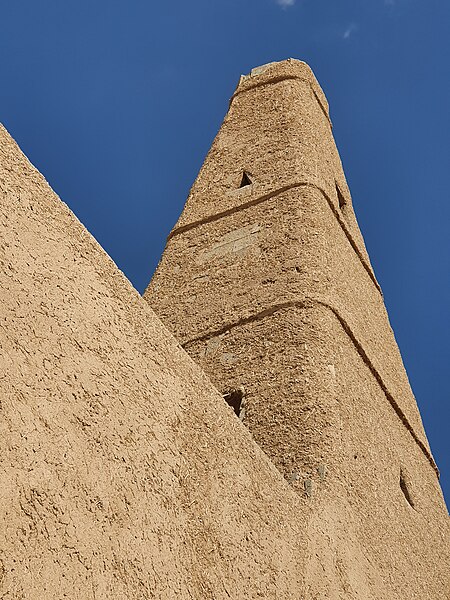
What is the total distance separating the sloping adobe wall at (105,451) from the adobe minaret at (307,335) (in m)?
0.65

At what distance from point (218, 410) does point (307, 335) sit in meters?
1.34

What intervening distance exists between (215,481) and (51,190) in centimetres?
125

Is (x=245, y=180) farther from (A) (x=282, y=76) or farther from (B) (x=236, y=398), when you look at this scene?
(B) (x=236, y=398)

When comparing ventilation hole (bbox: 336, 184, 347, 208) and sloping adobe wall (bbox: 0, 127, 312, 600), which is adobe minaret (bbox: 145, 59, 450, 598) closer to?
ventilation hole (bbox: 336, 184, 347, 208)

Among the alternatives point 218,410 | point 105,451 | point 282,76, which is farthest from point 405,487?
point 282,76

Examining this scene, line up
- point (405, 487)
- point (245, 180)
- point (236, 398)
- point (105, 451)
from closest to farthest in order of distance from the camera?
point (105, 451) → point (236, 398) → point (405, 487) → point (245, 180)

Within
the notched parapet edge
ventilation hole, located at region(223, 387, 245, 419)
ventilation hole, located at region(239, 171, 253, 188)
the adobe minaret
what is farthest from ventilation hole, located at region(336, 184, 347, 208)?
ventilation hole, located at region(223, 387, 245, 419)

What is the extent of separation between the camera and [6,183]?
2.83m

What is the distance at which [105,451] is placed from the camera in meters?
2.74

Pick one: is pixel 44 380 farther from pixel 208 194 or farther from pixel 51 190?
pixel 208 194

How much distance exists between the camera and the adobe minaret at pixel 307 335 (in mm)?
4301

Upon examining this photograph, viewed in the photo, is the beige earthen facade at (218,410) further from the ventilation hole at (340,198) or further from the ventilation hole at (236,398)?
the ventilation hole at (340,198)

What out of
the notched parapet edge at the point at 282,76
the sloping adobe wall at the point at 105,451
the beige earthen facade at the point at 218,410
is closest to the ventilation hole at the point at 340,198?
the beige earthen facade at the point at 218,410

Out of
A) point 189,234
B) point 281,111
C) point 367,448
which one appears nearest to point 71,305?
point 367,448
